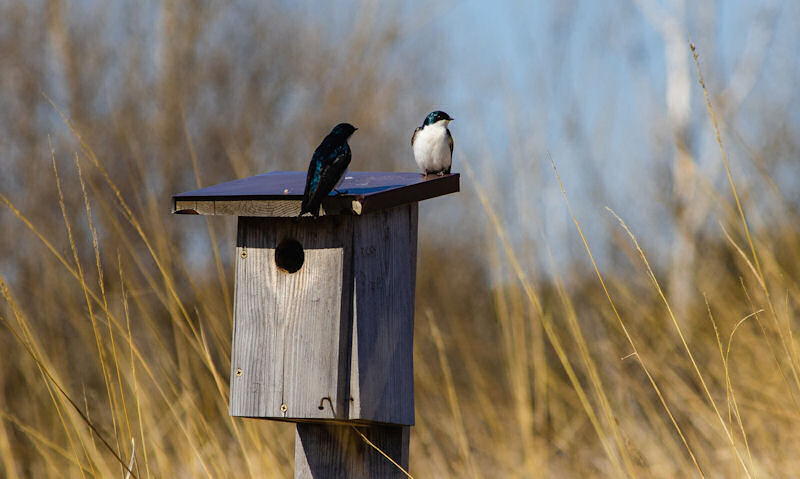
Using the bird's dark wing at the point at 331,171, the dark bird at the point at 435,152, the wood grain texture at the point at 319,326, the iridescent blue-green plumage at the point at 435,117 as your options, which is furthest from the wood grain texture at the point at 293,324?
the iridescent blue-green plumage at the point at 435,117

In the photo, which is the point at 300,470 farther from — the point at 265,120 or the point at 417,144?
the point at 265,120

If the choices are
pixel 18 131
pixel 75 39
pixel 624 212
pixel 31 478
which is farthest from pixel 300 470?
→ pixel 75 39

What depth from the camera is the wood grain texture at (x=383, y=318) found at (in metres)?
2.15

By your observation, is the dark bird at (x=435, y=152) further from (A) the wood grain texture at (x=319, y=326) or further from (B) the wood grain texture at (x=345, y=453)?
(B) the wood grain texture at (x=345, y=453)

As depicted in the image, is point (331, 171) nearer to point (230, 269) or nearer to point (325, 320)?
point (325, 320)

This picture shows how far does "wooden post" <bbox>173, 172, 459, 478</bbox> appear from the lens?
2119 mm

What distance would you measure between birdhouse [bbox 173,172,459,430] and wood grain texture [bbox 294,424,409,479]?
0.24 ft

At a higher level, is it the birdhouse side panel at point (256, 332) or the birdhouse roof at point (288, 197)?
the birdhouse roof at point (288, 197)

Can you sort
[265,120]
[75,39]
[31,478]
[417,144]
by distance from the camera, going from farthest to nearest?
[265,120], [75,39], [31,478], [417,144]

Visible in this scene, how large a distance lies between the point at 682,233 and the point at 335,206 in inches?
120

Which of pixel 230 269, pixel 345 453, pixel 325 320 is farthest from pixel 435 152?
pixel 230 269

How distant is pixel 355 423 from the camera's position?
2209 mm

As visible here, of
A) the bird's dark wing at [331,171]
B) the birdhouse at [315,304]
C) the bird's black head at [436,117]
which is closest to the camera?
the bird's dark wing at [331,171]

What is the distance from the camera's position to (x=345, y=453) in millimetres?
2258
